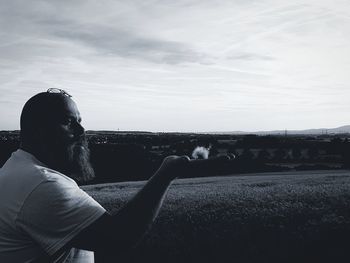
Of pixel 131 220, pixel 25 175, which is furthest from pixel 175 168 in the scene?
pixel 25 175

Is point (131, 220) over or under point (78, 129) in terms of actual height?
under

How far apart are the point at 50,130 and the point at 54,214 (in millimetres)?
487

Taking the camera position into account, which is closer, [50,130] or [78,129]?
[50,130]

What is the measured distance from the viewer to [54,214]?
181 centimetres

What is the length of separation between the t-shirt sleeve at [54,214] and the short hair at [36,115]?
398 millimetres

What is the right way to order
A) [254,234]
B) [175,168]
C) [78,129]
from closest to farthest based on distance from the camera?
[175,168] < [78,129] < [254,234]

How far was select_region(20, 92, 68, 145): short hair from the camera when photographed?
83.8 inches

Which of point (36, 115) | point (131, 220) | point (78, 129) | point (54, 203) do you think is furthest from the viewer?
point (78, 129)

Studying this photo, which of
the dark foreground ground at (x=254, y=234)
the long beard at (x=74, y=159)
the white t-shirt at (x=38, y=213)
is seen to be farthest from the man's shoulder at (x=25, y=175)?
the dark foreground ground at (x=254, y=234)

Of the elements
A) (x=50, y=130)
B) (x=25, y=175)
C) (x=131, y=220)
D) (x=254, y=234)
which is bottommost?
(x=254, y=234)

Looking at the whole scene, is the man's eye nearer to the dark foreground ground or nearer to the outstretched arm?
the outstretched arm

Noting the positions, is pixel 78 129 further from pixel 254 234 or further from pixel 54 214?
pixel 254 234

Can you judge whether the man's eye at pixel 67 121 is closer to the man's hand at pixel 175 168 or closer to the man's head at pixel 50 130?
the man's head at pixel 50 130

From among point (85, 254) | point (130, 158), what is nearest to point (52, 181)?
point (85, 254)
